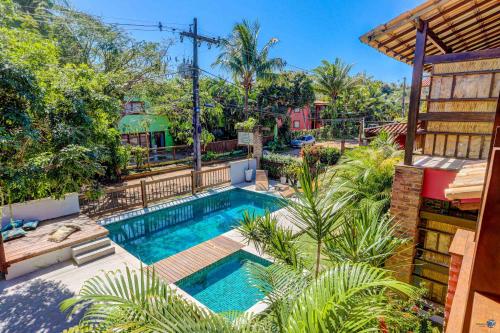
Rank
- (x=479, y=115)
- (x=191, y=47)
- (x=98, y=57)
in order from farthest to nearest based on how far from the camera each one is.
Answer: (x=98, y=57), (x=191, y=47), (x=479, y=115)

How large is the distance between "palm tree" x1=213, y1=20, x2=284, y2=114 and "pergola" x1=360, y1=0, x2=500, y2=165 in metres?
14.3

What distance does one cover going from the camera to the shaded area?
192 inches

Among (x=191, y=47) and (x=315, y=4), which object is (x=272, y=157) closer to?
(x=191, y=47)

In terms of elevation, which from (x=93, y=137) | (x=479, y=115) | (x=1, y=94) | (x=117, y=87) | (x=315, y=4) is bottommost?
(x=93, y=137)

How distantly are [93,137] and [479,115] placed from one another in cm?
768

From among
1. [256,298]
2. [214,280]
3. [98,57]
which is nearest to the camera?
[256,298]

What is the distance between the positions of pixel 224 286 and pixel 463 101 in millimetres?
6370

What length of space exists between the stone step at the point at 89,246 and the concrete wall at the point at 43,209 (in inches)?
65.1

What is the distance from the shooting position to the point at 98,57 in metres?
15.1

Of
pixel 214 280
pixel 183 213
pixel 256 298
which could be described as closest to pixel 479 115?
pixel 256 298

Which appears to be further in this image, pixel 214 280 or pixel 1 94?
pixel 214 280

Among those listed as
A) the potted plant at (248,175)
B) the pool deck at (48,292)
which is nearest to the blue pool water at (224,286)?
the pool deck at (48,292)

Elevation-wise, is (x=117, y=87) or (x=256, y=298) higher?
(x=117, y=87)

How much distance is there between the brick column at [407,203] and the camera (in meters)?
4.68
